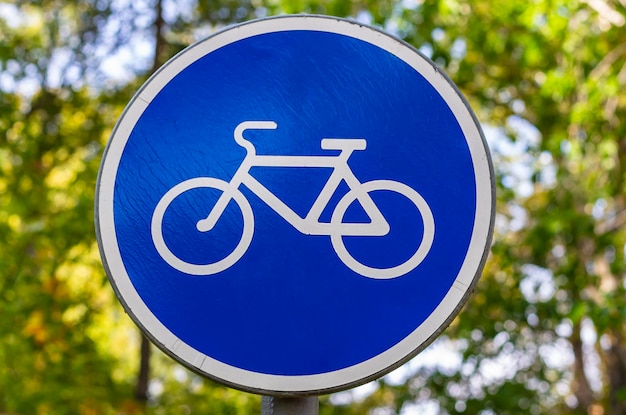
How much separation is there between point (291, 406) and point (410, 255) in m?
0.34

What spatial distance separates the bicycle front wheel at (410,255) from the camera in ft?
5.15

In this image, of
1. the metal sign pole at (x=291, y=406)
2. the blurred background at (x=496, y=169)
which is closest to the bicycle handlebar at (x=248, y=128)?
the metal sign pole at (x=291, y=406)

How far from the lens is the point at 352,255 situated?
157cm

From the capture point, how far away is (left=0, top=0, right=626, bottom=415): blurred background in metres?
6.10

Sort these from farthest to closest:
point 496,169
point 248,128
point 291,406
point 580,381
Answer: point 580,381
point 496,169
point 248,128
point 291,406

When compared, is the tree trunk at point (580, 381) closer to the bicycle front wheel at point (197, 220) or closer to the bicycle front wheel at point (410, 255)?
the bicycle front wheel at point (410, 255)

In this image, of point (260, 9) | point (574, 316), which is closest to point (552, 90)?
point (574, 316)

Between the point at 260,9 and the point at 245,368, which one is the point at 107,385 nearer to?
the point at 260,9

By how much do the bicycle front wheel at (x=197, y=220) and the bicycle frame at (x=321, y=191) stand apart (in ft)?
0.06

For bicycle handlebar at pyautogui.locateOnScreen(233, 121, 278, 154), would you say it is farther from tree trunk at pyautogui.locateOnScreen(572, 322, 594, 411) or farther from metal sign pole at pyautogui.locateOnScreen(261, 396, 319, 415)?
tree trunk at pyautogui.locateOnScreen(572, 322, 594, 411)

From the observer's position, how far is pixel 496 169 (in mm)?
7406

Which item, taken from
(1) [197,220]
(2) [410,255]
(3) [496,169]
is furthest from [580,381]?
(1) [197,220]

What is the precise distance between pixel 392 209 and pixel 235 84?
0.39 meters

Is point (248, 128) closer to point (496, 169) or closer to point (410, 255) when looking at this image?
point (410, 255)
